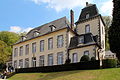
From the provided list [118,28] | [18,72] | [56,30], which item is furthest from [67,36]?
[118,28]

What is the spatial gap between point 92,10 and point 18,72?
15.9 meters

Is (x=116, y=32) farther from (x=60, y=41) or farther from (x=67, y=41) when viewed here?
(x=60, y=41)

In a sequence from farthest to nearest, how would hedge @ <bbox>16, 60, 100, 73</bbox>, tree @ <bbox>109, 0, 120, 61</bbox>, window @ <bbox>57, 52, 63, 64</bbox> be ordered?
1. window @ <bbox>57, 52, 63, 64</bbox>
2. hedge @ <bbox>16, 60, 100, 73</bbox>
3. tree @ <bbox>109, 0, 120, 61</bbox>

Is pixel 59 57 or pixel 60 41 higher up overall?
pixel 60 41

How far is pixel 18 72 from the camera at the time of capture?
1225 inches

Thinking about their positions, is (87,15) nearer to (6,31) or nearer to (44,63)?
(44,63)

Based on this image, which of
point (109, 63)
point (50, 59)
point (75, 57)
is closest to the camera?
point (109, 63)

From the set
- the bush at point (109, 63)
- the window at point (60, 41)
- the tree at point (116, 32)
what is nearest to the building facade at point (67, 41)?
the window at point (60, 41)

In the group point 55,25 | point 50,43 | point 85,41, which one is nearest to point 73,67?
point 85,41

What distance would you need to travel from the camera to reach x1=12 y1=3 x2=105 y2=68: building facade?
27766 mm

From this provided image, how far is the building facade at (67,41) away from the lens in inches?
1093

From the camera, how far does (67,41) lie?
29.2m

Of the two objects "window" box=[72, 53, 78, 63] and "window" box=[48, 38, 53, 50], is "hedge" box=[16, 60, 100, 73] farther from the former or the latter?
"window" box=[48, 38, 53, 50]

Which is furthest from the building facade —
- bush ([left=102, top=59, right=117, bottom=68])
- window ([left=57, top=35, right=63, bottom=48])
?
bush ([left=102, top=59, right=117, bottom=68])
